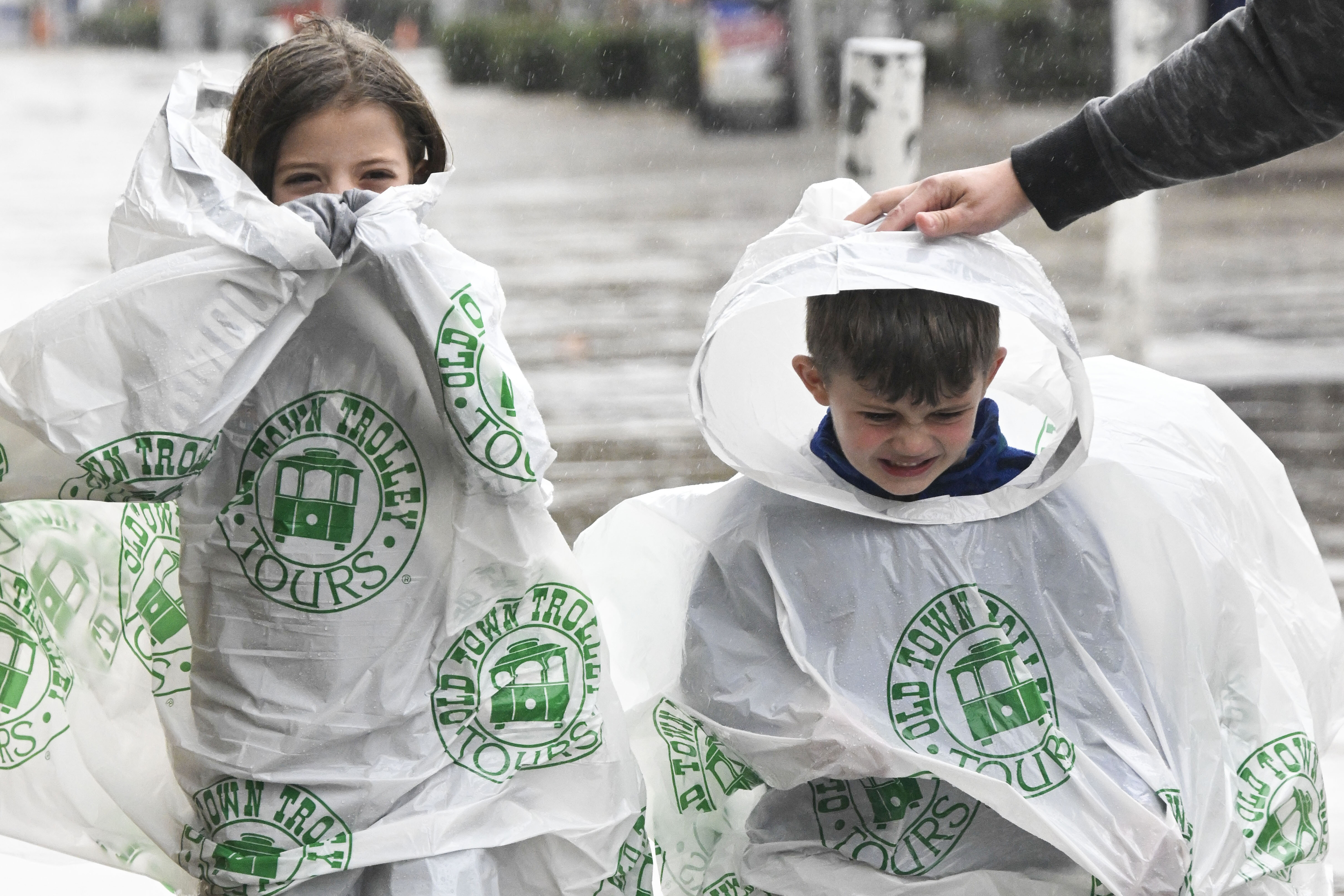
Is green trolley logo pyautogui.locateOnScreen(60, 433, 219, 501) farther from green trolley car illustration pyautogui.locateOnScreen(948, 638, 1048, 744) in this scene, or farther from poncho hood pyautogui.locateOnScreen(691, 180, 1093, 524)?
green trolley car illustration pyautogui.locateOnScreen(948, 638, 1048, 744)

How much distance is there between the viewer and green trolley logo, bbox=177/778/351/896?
223 centimetres

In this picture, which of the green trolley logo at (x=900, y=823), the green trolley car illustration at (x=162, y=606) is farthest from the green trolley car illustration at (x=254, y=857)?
the green trolley logo at (x=900, y=823)

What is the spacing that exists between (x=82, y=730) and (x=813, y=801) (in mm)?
1151

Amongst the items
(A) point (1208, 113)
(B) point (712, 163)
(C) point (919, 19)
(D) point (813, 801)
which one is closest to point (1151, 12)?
(A) point (1208, 113)

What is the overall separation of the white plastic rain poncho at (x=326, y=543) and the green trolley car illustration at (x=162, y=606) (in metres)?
0.13

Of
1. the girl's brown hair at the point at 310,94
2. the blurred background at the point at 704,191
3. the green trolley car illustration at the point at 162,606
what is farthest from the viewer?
the blurred background at the point at 704,191

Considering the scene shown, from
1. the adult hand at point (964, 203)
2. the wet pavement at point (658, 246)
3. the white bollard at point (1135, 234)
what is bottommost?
the wet pavement at point (658, 246)

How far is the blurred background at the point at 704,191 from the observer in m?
6.41

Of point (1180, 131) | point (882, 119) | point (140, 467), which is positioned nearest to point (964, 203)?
point (1180, 131)

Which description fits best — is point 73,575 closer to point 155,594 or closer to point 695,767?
point 155,594

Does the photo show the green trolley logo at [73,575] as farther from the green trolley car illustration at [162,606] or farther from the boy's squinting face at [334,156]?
the boy's squinting face at [334,156]

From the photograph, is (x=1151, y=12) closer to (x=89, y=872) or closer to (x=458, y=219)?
(x=89, y=872)

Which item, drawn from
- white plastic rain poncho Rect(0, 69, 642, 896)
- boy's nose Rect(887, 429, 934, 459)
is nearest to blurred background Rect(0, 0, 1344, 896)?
white plastic rain poncho Rect(0, 69, 642, 896)

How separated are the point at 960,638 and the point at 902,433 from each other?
1.05ft
